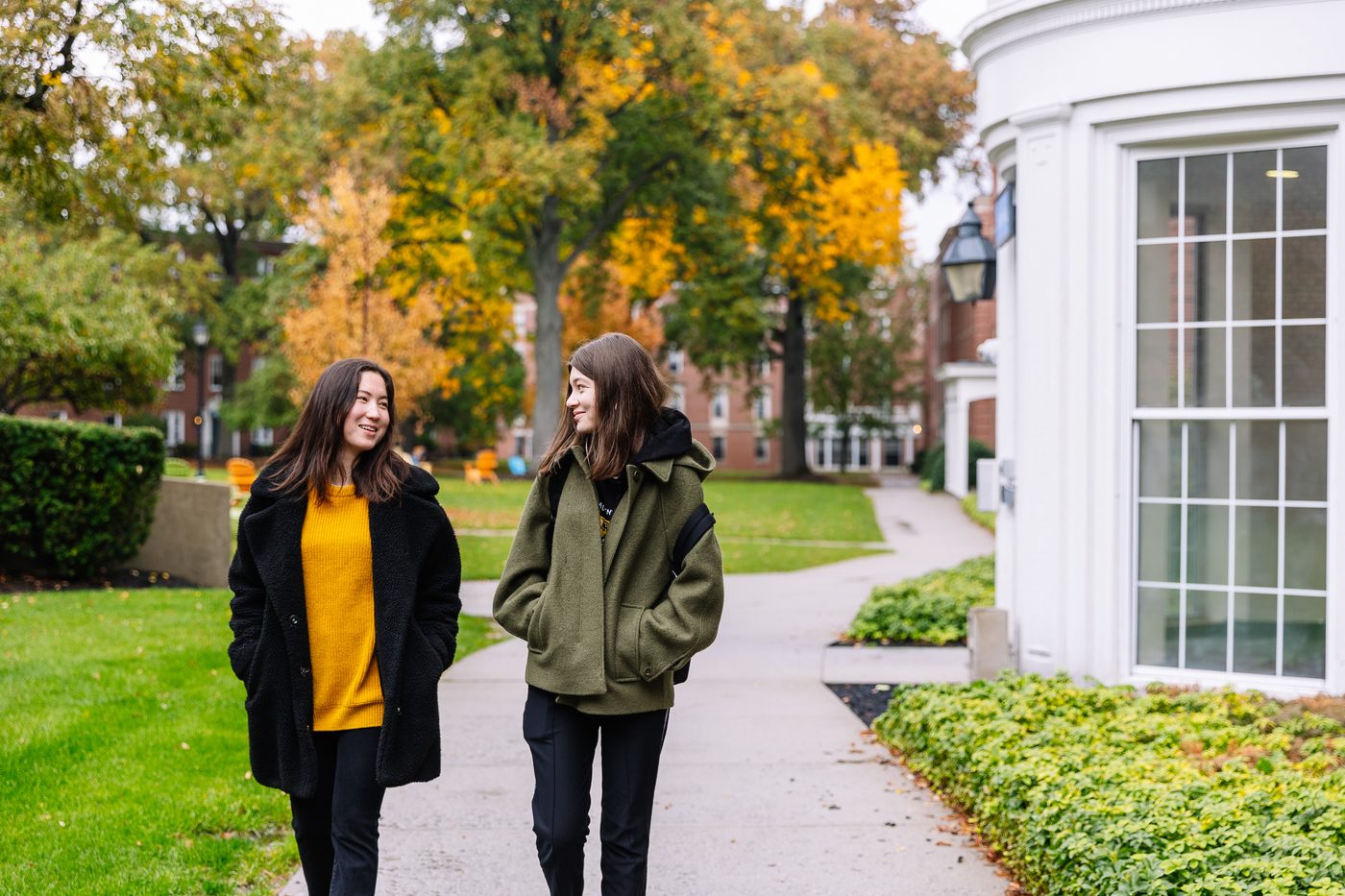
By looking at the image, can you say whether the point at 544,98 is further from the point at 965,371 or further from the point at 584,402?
the point at 584,402

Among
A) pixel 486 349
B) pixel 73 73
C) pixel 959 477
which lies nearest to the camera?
pixel 73 73

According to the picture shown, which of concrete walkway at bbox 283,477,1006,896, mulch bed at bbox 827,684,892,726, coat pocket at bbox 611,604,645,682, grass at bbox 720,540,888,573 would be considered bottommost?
grass at bbox 720,540,888,573

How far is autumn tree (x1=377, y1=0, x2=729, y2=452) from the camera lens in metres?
25.2

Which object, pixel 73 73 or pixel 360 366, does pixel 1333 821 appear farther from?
pixel 73 73

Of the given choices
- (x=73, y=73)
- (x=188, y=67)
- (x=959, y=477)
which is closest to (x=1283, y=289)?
(x=188, y=67)

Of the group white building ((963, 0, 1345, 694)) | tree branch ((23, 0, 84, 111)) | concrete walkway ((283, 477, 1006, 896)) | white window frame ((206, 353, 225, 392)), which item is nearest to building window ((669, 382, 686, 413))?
concrete walkway ((283, 477, 1006, 896))

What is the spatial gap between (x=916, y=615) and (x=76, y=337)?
15245 millimetres

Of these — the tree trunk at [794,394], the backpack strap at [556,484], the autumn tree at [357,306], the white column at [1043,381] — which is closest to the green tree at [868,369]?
the tree trunk at [794,394]

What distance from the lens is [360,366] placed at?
12.8 feet

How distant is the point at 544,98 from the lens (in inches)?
1033

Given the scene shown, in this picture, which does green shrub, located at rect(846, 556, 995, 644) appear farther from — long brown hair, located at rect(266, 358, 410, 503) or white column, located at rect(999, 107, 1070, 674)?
long brown hair, located at rect(266, 358, 410, 503)

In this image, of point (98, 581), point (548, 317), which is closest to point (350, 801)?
point (98, 581)

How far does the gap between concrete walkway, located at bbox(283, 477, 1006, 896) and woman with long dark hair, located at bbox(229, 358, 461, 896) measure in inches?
46.9

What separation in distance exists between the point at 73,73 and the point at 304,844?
747 centimetres
